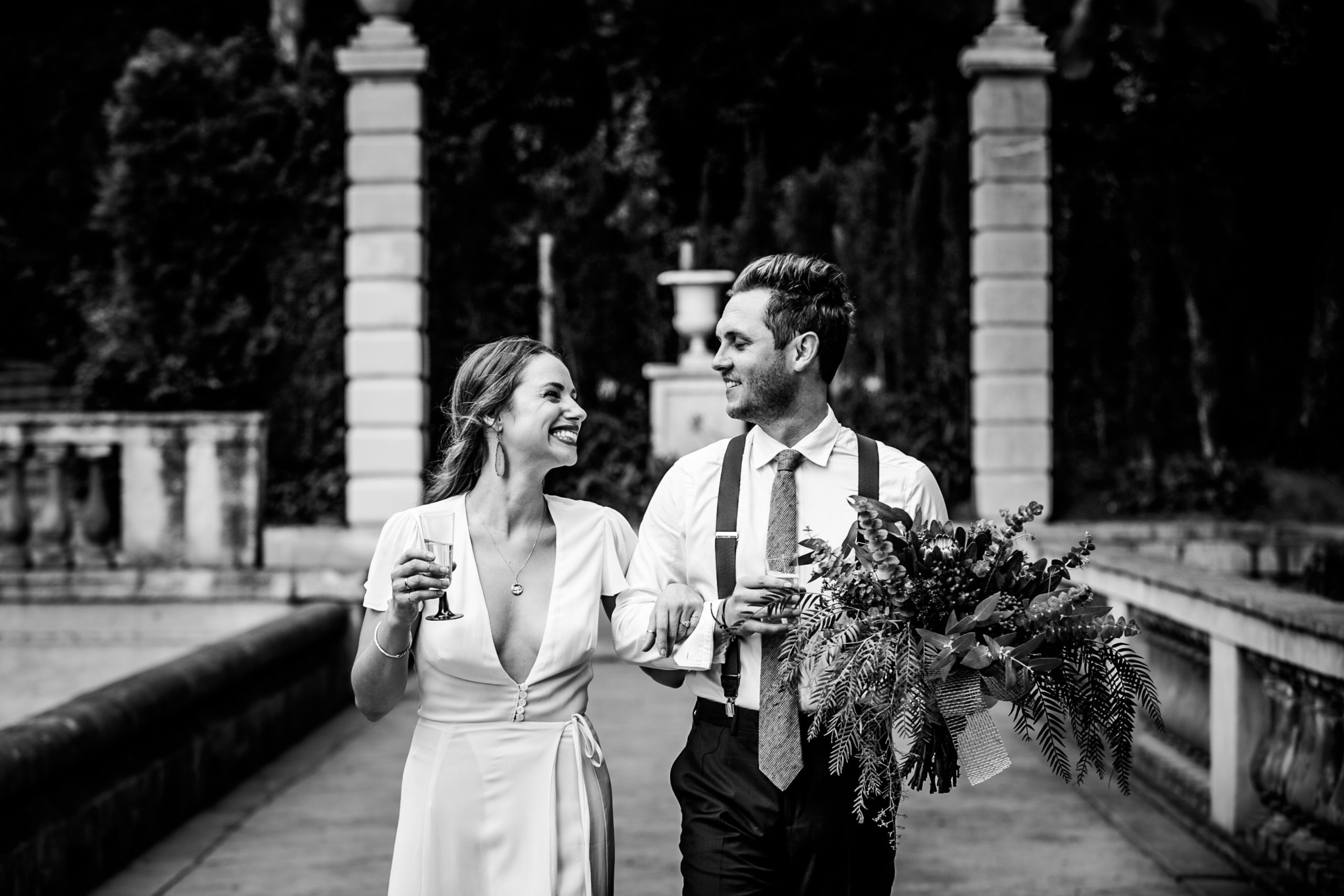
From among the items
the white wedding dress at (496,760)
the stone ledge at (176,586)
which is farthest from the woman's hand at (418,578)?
the stone ledge at (176,586)

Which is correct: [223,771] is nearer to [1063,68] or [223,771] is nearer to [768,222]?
[1063,68]

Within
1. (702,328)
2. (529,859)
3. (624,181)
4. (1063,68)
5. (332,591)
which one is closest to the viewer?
(529,859)

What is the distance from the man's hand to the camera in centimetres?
309

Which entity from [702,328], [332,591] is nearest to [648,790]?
[332,591]

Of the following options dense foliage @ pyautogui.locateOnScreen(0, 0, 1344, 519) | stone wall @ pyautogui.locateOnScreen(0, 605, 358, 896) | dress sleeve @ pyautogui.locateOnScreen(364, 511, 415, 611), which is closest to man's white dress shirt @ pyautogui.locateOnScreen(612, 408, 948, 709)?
dress sleeve @ pyautogui.locateOnScreen(364, 511, 415, 611)

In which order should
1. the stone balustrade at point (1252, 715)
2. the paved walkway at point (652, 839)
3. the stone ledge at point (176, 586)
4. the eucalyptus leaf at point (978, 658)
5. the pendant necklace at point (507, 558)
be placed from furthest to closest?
the stone ledge at point (176, 586) → the paved walkway at point (652, 839) → the stone balustrade at point (1252, 715) → the pendant necklace at point (507, 558) → the eucalyptus leaf at point (978, 658)

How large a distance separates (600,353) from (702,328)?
4.64ft

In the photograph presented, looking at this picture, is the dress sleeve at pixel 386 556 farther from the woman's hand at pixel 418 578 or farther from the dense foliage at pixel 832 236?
the dense foliage at pixel 832 236

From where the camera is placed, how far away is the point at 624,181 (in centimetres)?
1586

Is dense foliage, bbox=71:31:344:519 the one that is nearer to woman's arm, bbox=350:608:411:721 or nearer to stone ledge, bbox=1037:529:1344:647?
stone ledge, bbox=1037:529:1344:647

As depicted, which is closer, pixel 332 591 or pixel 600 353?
pixel 332 591

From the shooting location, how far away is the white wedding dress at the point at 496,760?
10.7 ft

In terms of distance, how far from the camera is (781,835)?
10.9ft

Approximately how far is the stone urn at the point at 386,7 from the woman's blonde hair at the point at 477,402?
31.7 feet
